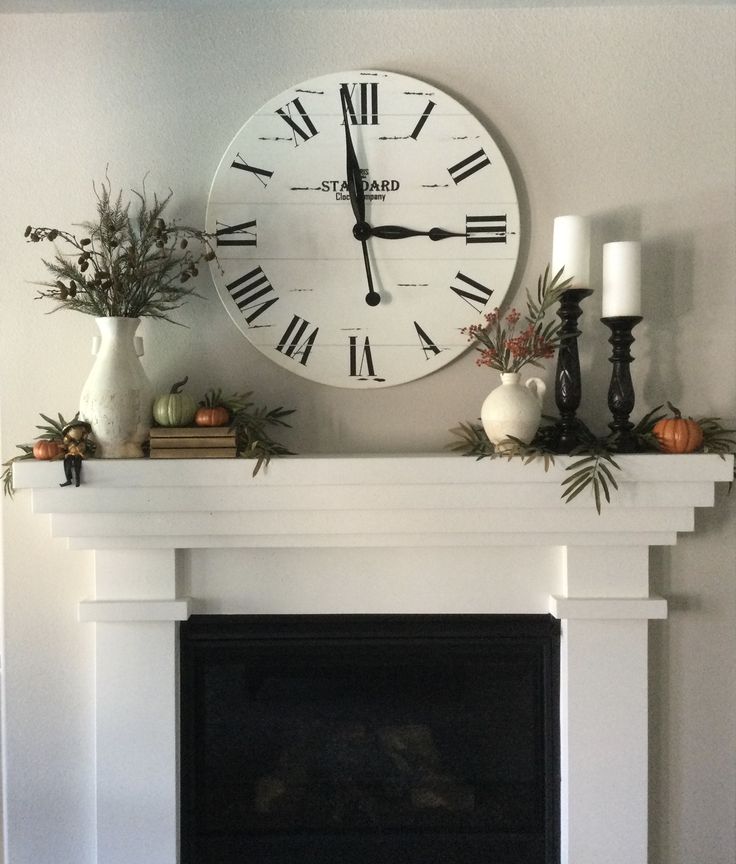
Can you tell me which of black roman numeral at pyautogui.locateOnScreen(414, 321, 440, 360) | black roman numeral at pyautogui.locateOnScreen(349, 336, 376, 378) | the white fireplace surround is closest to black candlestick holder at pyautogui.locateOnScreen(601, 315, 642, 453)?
the white fireplace surround

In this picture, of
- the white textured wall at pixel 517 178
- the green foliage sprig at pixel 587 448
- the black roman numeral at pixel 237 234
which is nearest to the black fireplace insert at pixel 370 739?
the white textured wall at pixel 517 178

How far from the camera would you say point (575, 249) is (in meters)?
1.63

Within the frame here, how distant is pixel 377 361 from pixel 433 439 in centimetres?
22

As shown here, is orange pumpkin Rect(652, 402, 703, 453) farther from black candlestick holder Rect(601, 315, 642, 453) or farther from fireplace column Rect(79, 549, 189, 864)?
fireplace column Rect(79, 549, 189, 864)

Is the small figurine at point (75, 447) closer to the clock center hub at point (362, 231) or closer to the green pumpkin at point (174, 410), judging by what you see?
the green pumpkin at point (174, 410)

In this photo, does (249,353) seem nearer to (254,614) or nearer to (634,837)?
(254,614)

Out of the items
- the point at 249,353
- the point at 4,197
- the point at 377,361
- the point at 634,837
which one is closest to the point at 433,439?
the point at 377,361

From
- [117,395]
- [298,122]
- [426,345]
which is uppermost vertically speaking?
[298,122]

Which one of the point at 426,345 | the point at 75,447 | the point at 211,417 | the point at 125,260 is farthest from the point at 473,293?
the point at 75,447

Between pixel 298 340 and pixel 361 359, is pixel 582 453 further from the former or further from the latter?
pixel 298 340

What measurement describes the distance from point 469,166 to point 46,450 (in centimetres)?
112

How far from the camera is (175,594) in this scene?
5.65 ft

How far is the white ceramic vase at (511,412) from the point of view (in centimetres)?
160

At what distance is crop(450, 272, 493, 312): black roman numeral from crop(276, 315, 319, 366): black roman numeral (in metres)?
0.34
